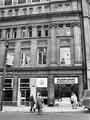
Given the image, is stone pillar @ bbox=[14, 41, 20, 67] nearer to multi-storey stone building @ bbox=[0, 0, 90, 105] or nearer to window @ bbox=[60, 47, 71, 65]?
multi-storey stone building @ bbox=[0, 0, 90, 105]

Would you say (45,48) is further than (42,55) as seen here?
Yes

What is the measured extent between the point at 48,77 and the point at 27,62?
4.10 meters

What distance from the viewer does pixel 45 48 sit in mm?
22734

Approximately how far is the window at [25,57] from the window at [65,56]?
4941 millimetres

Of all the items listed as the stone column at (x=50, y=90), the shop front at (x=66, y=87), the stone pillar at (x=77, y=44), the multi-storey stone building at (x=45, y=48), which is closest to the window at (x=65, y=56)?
the multi-storey stone building at (x=45, y=48)

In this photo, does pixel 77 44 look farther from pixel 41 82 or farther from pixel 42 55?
pixel 41 82

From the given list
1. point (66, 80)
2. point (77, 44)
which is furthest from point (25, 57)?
point (77, 44)

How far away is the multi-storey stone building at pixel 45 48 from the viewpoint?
2056 centimetres

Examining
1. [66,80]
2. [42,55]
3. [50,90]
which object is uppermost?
[42,55]

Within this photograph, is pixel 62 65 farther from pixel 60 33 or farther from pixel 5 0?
pixel 5 0

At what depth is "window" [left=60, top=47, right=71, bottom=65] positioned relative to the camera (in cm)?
2151

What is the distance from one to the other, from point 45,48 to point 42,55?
117 centimetres

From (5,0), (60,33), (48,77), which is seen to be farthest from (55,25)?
(5,0)

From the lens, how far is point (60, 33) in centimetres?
2266
